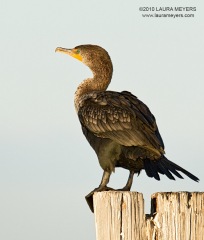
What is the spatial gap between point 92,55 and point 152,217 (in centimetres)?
463

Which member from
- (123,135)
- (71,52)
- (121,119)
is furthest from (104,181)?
(71,52)

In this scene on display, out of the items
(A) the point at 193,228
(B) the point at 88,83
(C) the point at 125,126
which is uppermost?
(B) the point at 88,83

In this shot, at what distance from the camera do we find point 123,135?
7402 millimetres

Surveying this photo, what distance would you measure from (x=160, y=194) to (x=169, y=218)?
0.57ft

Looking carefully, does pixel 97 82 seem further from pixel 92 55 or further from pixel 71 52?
pixel 71 52

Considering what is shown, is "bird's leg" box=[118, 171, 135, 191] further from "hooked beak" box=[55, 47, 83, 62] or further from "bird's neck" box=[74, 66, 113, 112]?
"hooked beak" box=[55, 47, 83, 62]

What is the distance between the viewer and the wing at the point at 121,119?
7.24 metres

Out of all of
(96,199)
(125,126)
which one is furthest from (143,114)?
(96,199)

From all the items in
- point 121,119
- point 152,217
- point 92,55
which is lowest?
point 152,217

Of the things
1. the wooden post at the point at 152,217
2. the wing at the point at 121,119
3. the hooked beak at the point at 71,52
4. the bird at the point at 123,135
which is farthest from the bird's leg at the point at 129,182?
the wooden post at the point at 152,217

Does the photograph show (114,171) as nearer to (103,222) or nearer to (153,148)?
(153,148)

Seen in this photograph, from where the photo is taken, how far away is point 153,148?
712 cm

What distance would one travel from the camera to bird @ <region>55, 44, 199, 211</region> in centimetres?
714

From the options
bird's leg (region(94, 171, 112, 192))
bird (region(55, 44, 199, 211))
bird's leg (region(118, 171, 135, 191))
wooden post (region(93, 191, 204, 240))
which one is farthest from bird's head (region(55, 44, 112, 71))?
wooden post (region(93, 191, 204, 240))
